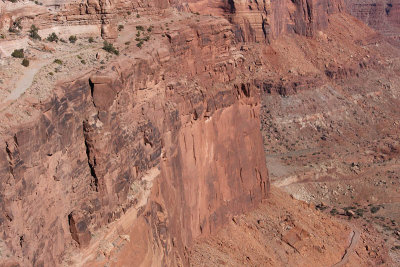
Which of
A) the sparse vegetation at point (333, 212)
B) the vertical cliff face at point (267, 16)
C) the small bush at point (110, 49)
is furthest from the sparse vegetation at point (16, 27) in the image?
the vertical cliff face at point (267, 16)

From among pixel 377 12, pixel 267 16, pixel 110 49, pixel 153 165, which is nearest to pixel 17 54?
pixel 110 49

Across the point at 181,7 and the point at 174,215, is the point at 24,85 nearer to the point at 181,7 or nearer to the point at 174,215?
the point at 174,215

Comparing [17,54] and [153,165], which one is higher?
[17,54]

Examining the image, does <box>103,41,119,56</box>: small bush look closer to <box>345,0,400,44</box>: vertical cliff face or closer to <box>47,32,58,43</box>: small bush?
<box>47,32,58,43</box>: small bush

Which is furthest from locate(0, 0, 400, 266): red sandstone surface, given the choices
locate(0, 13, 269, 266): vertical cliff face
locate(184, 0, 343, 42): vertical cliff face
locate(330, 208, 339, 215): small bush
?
locate(184, 0, 343, 42): vertical cliff face

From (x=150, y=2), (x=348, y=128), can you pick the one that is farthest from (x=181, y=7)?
(x=150, y=2)

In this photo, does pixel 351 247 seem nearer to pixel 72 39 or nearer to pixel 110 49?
pixel 110 49
